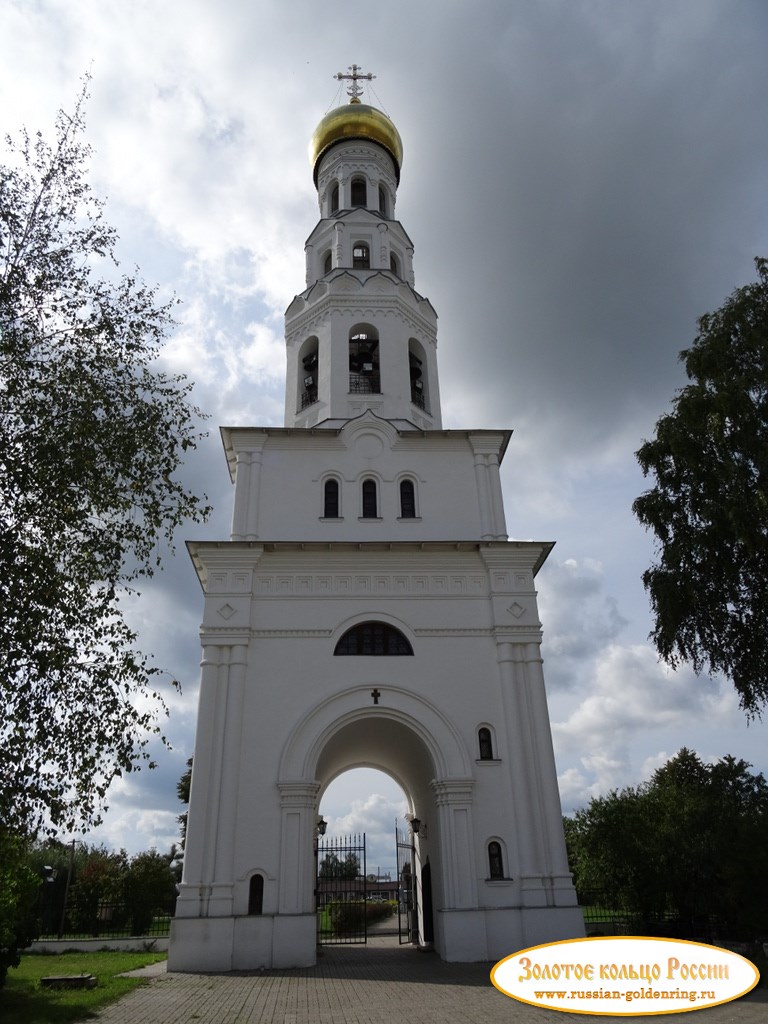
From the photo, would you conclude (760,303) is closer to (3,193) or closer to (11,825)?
(3,193)

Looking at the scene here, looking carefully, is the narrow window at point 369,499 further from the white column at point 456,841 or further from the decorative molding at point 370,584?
the white column at point 456,841

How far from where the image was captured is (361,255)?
25031 millimetres

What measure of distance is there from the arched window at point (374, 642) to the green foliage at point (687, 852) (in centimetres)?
799

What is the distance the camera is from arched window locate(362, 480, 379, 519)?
64.3ft

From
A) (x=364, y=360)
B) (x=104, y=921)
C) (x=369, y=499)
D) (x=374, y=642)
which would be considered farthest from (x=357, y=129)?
(x=104, y=921)

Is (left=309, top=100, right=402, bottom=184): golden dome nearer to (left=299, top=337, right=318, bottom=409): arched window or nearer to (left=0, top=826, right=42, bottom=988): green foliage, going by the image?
(left=299, top=337, right=318, bottom=409): arched window

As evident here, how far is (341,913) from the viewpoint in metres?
24.6

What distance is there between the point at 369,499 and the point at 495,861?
30.5ft

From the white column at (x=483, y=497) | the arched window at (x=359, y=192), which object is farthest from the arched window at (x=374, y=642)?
the arched window at (x=359, y=192)

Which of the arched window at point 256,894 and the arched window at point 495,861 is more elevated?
the arched window at point 495,861

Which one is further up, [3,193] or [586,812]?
[3,193]

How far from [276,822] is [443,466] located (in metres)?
9.94

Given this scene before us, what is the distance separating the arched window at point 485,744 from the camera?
16464 millimetres

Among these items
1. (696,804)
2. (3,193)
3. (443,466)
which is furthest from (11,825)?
(696,804)
